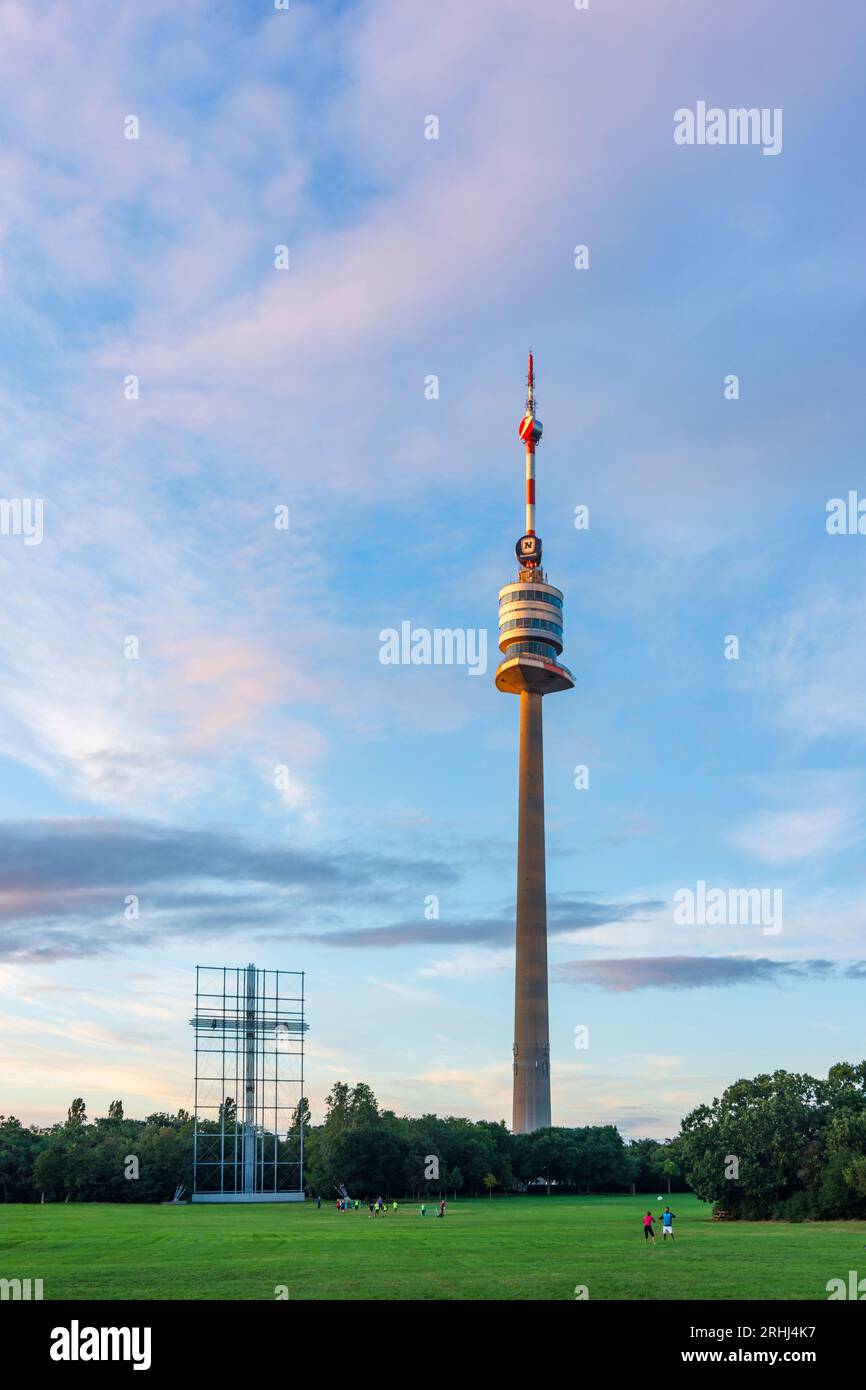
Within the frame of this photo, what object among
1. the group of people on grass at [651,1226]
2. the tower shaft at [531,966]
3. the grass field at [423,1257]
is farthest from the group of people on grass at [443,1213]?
the tower shaft at [531,966]

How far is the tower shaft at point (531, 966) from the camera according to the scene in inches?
7352

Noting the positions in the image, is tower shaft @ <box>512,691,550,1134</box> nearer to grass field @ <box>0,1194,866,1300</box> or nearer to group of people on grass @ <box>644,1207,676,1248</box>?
grass field @ <box>0,1194,866,1300</box>

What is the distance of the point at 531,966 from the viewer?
625ft

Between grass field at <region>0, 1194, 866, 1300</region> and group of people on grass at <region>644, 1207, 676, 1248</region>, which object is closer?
grass field at <region>0, 1194, 866, 1300</region>

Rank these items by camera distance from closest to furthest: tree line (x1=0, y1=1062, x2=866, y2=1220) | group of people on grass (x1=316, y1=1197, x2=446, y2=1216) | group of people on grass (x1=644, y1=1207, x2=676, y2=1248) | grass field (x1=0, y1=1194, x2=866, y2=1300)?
1. grass field (x1=0, y1=1194, x2=866, y2=1300)
2. group of people on grass (x1=644, y1=1207, x2=676, y2=1248)
3. tree line (x1=0, y1=1062, x2=866, y2=1220)
4. group of people on grass (x1=316, y1=1197, x2=446, y2=1216)

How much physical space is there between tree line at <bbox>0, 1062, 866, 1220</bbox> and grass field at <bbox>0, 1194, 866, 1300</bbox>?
3.78m

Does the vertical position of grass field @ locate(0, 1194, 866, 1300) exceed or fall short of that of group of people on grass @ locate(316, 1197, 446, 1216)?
it exceeds it

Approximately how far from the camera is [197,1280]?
44469mm

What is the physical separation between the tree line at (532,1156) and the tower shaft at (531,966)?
1805cm

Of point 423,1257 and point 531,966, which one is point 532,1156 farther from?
point 423,1257

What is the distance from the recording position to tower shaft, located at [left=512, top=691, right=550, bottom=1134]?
18675 centimetres

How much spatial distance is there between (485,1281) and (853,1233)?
3371 centimetres

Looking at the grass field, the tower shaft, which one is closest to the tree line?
the grass field
